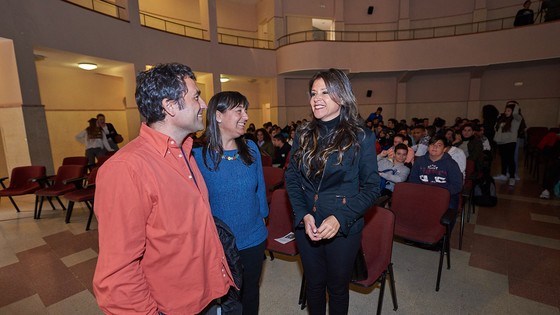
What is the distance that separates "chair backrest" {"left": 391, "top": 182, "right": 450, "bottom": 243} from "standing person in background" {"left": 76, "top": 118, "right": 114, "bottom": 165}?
604 centimetres

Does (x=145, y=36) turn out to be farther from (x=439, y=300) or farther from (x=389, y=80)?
(x=389, y=80)

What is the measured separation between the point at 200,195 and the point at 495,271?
2.94m

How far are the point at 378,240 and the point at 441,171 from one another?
1520 millimetres

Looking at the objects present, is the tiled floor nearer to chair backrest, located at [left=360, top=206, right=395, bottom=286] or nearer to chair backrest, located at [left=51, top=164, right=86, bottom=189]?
chair backrest, located at [left=360, top=206, right=395, bottom=286]

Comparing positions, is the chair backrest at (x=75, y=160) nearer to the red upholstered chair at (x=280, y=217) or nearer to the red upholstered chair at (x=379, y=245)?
the red upholstered chair at (x=280, y=217)

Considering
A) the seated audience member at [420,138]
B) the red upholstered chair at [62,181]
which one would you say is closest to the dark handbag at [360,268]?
the seated audience member at [420,138]

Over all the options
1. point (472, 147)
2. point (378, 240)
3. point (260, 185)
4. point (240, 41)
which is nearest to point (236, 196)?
point (260, 185)

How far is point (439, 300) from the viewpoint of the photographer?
221 cm

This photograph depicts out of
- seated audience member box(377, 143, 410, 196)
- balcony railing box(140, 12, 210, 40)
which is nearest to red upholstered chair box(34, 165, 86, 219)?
seated audience member box(377, 143, 410, 196)

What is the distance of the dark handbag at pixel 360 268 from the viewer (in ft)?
5.45

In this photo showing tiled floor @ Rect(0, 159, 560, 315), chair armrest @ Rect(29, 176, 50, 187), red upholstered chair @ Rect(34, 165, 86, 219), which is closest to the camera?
tiled floor @ Rect(0, 159, 560, 315)

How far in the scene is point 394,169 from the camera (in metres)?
3.56

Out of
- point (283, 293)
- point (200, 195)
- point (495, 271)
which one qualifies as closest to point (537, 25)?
point (495, 271)

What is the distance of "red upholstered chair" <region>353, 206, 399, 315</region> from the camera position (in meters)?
1.91
